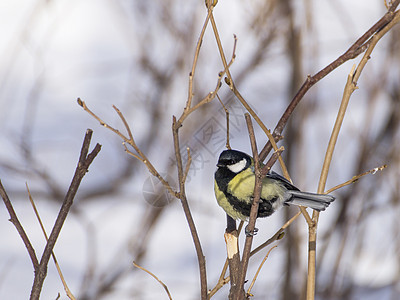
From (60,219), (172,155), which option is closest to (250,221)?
(60,219)

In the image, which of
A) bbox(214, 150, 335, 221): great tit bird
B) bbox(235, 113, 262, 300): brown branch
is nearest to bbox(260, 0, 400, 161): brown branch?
bbox(235, 113, 262, 300): brown branch

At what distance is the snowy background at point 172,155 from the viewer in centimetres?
214

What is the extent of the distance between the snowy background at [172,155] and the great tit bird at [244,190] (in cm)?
15

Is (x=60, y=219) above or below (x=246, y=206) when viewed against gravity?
below

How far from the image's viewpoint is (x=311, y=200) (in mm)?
1005

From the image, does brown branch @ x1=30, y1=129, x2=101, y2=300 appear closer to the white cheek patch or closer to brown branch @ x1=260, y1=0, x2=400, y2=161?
brown branch @ x1=260, y1=0, x2=400, y2=161

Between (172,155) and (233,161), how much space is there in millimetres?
1195

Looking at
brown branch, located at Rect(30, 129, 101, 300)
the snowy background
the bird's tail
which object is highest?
the snowy background

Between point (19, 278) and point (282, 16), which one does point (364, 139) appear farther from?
point (19, 278)

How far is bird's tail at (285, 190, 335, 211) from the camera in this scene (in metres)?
0.95

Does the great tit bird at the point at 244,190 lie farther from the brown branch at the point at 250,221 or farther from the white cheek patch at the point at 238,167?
the brown branch at the point at 250,221

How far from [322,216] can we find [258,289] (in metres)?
0.86

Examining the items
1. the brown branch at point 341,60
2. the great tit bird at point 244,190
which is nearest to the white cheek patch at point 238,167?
the great tit bird at point 244,190

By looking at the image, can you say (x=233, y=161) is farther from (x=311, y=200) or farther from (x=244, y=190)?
(x=311, y=200)
